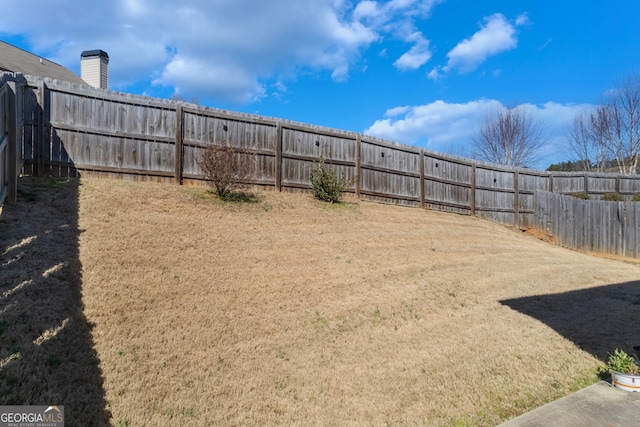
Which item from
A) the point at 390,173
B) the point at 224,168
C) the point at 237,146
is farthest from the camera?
the point at 390,173

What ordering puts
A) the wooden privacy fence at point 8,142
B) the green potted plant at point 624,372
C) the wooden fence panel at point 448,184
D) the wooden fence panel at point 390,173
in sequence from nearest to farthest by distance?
the green potted plant at point 624,372 < the wooden privacy fence at point 8,142 < the wooden fence panel at point 390,173 < the wooden fence panel at point 448,184

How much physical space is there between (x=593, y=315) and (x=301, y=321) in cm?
571

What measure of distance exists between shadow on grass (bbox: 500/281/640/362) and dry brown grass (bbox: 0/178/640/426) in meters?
0.06

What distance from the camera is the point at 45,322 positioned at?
403 centimetres

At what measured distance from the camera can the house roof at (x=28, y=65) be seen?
15.0m

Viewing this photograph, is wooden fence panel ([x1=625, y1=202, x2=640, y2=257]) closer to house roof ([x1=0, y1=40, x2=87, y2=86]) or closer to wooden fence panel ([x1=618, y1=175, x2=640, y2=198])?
wooden fence panel ([x1=618, y1=175, x2=640, y2=198])

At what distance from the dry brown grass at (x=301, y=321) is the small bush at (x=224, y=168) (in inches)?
21.1

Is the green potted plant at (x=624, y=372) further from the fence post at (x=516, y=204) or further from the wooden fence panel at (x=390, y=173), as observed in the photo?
the fence post at (x=516, y=204)

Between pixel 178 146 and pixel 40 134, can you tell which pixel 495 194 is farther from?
pixel 40 134

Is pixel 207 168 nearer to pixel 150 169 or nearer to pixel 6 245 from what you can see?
pixel 150 169

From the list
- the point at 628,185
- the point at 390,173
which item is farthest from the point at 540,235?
the point at 390,173

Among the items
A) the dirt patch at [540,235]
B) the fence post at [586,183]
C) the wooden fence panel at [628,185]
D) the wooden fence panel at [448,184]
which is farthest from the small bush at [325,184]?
the wooden fence panel at [628,185]

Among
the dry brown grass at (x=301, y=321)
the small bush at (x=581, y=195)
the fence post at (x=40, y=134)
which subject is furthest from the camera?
the small bush at (x=581, y=195)

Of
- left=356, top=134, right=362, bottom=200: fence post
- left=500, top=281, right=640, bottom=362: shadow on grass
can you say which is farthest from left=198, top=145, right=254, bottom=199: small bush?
left=500, top=281, right=640, bottom=362: shadow on grass
